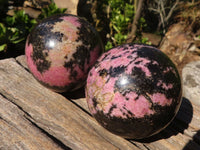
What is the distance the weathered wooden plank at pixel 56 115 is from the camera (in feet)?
6.37

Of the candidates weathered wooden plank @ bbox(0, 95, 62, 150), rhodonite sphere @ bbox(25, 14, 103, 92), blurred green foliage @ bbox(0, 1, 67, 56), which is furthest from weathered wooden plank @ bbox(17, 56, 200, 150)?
blurred green foliage @ bbox(0, 1, 67, 56)

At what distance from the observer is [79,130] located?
6.63 feet

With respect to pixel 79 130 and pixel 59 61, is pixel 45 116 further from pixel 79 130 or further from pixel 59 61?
pixel 59 61

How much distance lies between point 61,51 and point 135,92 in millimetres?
804

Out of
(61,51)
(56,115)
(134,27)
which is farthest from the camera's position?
(134,27)

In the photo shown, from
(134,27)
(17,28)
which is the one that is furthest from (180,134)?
(17,28)

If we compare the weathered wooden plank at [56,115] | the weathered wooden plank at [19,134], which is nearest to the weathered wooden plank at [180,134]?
the weathered wooden plank at [56,115]

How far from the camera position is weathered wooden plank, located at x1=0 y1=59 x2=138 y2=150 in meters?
1.94

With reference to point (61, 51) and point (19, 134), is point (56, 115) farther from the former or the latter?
point (61, 51)

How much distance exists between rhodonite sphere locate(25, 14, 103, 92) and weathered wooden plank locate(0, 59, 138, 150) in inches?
8.7

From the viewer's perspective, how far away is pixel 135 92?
166 cm

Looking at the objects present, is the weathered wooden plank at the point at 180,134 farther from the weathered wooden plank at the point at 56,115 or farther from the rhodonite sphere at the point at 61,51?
the rhodonite sphere at the point at 61,51

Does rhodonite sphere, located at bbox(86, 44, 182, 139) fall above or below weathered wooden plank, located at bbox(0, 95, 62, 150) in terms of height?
above

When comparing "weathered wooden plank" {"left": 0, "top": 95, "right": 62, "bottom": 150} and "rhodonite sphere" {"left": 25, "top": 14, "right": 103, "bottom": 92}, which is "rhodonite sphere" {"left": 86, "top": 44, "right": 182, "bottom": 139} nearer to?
"rhodonite sphere" {"left": 25, "top": 14, "right": 103, "bottom": 92}
